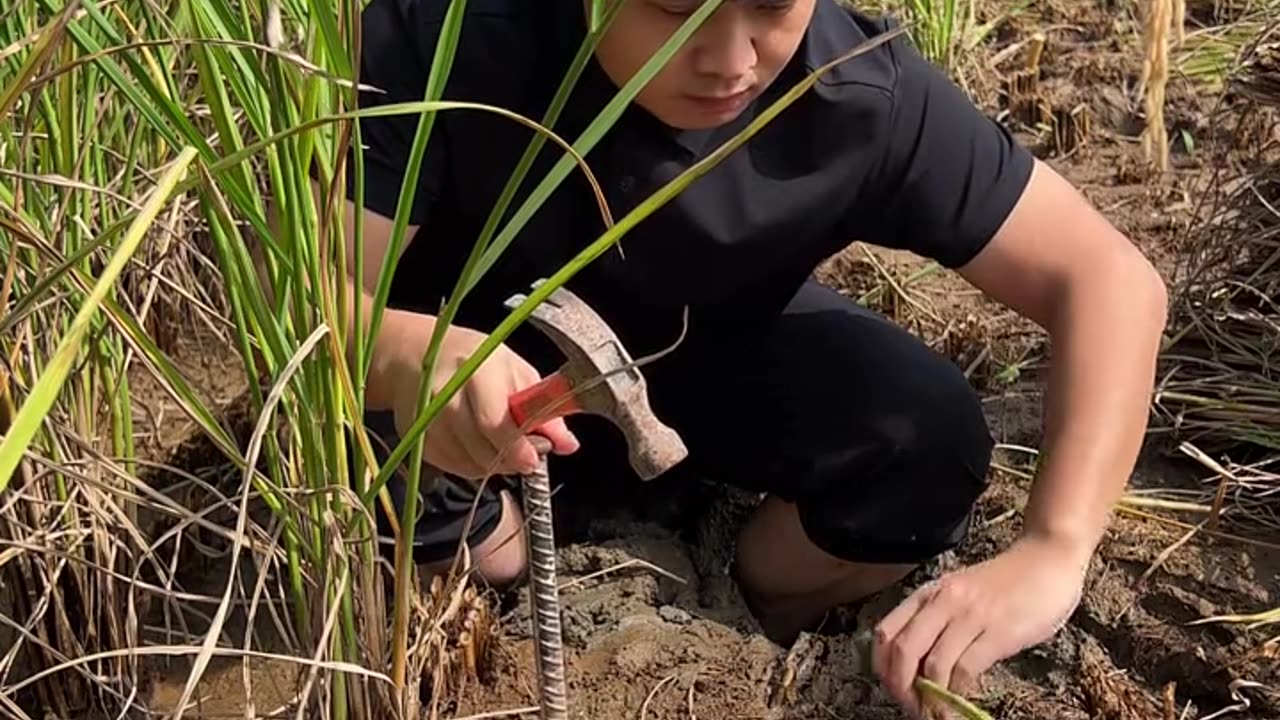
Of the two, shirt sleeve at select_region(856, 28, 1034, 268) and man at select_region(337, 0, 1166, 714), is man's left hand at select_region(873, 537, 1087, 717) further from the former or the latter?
shirt sleeve at select_region(856, 28, 1034, 268)

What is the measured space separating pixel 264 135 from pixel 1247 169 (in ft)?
4.44

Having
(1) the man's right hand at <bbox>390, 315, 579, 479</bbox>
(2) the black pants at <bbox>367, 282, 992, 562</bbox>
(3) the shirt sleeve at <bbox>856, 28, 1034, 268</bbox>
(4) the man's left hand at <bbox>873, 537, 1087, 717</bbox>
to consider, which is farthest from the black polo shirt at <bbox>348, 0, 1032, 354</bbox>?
(4) the man's left hand at <bbox>873, 537, 1087, 717</bbox>

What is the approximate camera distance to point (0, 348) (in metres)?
1.19

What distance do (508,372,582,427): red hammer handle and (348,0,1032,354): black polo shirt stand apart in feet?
1.21

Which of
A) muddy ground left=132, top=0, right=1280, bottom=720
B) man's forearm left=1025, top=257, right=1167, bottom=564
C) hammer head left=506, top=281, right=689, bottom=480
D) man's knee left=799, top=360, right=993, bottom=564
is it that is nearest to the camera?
hammer head left=506, top=281, right=689, bottom=480

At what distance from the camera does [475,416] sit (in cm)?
108

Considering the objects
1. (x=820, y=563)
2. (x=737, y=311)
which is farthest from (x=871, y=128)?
(x=820, y=563)

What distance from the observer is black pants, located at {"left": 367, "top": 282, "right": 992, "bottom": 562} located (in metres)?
1.60

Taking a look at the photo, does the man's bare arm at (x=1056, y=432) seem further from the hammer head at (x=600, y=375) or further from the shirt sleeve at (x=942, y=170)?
the hammer head at (x=600, y=375)

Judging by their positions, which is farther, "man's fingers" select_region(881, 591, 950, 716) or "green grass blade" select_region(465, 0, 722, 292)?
"man's fingers" select_region(881, 591, 950, 716)

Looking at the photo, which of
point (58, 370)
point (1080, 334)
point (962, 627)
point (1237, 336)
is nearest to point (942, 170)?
point (1080, 334)

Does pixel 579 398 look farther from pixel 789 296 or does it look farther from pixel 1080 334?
pixel 789 296

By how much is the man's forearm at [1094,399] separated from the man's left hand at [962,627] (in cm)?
8

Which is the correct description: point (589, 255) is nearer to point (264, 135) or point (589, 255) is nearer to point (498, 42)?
point (264, 135)
